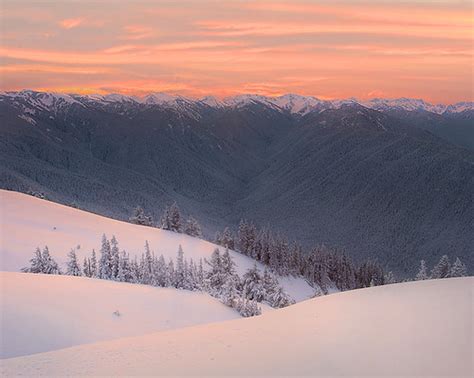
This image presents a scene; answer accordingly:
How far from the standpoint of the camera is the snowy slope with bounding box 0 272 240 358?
1388 cm

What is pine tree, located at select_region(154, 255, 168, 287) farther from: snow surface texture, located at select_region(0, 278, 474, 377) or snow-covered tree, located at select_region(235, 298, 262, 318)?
snow surface texture, located at select_region(0, 278, 474, 377)

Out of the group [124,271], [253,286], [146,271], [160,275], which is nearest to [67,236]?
[124,271]

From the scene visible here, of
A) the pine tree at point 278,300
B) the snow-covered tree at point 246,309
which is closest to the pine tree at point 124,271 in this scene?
the pine tree at point 278,300

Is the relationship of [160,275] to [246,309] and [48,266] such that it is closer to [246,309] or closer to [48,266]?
[48,266]

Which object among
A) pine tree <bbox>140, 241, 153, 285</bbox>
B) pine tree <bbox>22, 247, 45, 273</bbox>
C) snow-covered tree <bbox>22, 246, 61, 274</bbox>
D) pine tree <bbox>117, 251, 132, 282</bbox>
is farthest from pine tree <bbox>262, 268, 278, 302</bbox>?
pine tree <bbox>22, 247, 45, 273</bbox>

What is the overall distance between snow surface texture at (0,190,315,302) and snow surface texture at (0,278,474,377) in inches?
940

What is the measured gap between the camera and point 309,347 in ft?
33.4

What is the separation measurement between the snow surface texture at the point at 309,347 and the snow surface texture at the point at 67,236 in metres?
23.9

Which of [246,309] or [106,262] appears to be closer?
[246,309]

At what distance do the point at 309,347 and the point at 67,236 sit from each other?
36345 millimetres

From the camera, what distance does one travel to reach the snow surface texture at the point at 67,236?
35875 mm

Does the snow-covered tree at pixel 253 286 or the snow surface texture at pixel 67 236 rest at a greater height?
the snow surface texture at pixel 67 236

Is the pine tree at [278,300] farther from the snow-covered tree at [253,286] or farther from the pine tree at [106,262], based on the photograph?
the pine tree at [106,262]

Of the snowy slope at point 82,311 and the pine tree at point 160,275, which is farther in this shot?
the pine tree at point 160,275
